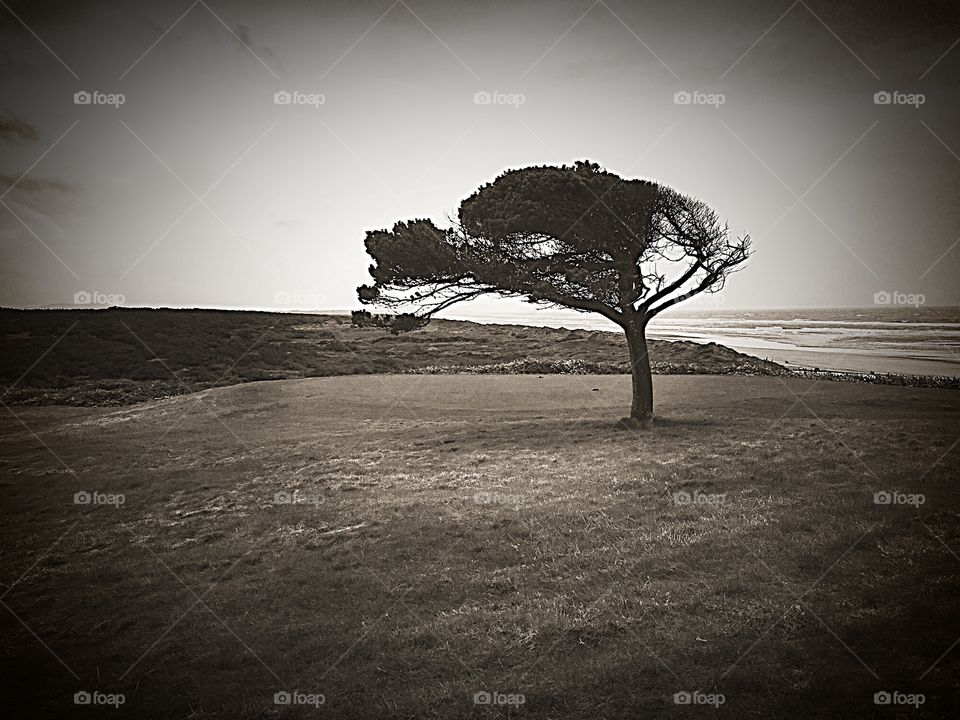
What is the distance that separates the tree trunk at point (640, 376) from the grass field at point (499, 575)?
85 centimetres

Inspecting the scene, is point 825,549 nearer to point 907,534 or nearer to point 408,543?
point 907,534

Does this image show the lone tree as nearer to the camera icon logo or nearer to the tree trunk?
the tree trunk

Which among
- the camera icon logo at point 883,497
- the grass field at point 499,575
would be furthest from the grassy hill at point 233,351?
the camera icon logo at point 883,497

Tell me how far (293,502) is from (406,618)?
4811 millimetres

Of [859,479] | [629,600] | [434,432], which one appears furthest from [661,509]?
[434,432]

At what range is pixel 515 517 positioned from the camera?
8.00m

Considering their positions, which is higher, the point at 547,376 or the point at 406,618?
the point at 547,376

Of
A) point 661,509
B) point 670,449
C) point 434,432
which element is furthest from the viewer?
point 434,432

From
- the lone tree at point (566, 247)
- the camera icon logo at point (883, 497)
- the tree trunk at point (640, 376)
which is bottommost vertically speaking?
the camera icon logo at point (883, 497)

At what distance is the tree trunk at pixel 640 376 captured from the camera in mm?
13750

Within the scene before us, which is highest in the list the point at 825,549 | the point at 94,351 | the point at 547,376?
the point at 94,351

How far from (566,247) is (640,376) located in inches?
156

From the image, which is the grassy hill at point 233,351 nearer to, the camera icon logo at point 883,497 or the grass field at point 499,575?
the grass field at point 499,575

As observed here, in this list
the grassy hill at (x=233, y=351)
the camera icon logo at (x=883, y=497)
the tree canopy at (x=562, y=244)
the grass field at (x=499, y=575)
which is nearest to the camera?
the grass field at (x=499, y=575)
